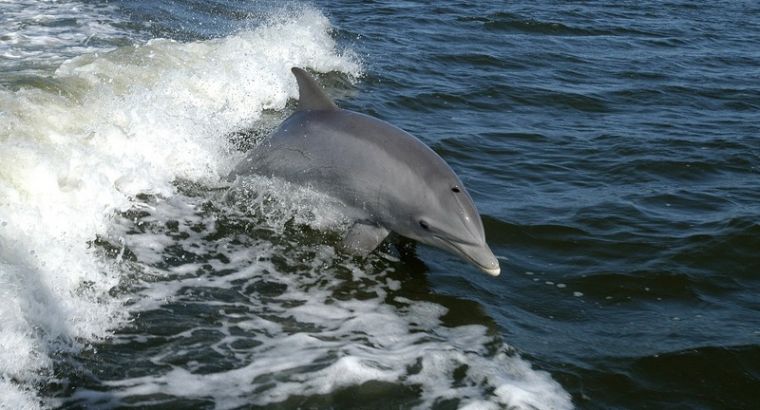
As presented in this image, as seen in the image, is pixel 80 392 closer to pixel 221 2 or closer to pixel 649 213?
pixel 649 213

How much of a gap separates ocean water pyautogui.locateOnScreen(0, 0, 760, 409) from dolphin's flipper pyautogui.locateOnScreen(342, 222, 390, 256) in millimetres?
152

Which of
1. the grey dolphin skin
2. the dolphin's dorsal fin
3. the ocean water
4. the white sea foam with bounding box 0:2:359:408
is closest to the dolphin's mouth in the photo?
the grey dolphin skin

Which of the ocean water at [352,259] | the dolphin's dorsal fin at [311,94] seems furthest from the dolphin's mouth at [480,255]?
the dolphin's dorsal fin at [311,94]

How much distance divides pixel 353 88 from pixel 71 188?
7.24 m

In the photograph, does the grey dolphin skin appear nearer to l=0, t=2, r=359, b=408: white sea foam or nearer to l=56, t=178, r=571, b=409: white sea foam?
l=56, t=178, r=571, b=409: white sea foam

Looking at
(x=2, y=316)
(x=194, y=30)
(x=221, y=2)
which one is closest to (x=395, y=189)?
(x=2, y=316)

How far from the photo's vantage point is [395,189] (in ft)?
25.5

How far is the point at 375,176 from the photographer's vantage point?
7.90 meters

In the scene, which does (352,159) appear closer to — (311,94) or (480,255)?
(311,94)

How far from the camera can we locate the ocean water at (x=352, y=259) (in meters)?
5.67

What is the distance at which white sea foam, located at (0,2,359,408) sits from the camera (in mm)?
5859

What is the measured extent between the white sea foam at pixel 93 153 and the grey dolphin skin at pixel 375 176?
1469mm

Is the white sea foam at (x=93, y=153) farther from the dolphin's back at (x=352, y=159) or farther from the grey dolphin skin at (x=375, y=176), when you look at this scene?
the grey dolphin skin at (x=375, y=176)

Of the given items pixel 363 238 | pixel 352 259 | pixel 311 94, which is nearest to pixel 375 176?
pixel 363 238
